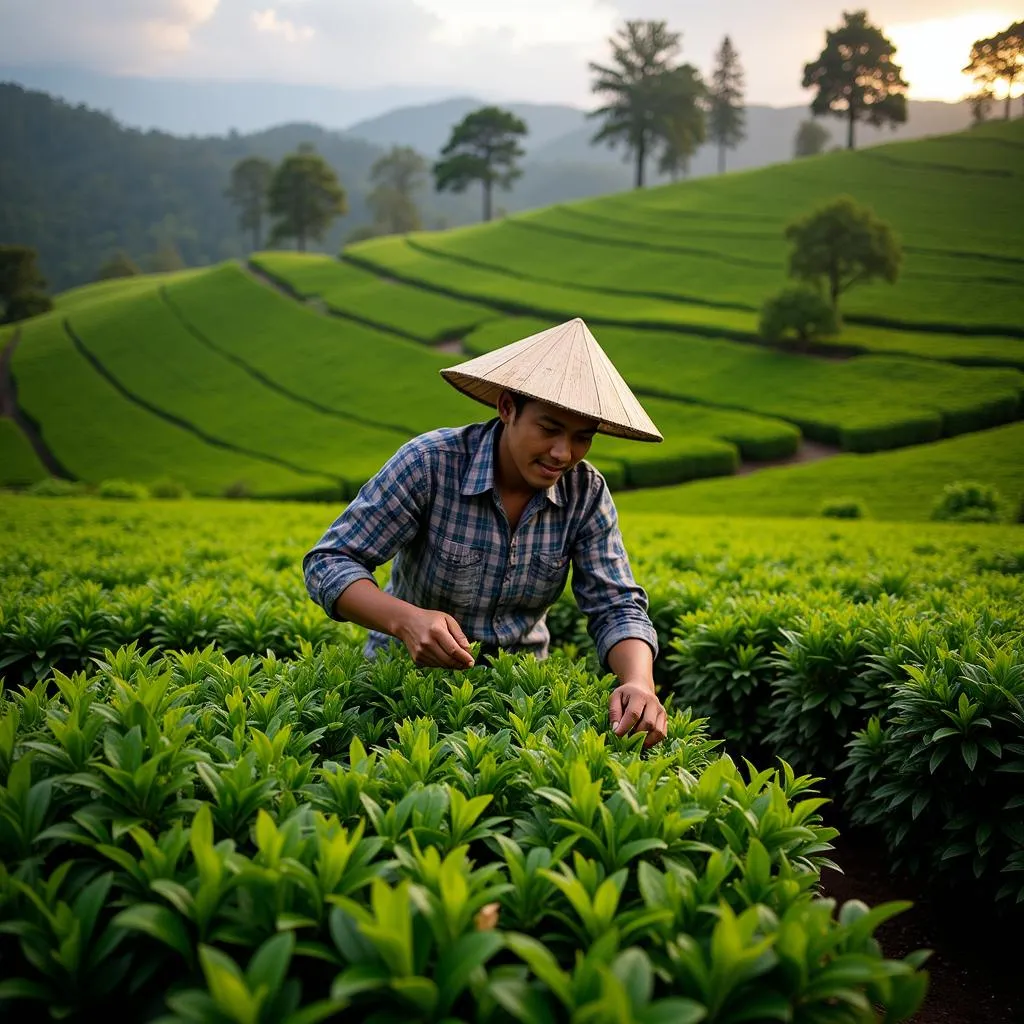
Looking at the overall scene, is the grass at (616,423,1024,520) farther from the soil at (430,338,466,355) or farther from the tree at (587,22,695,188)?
the tree at (587,22,695,188)

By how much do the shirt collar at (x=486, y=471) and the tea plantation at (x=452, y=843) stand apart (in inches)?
25.5

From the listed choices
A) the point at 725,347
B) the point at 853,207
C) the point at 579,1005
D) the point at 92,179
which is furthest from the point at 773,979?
the point at 92,179

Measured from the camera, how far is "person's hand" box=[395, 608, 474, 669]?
7.82 feet

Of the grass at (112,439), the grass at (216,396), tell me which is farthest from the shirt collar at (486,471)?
the grass at (112,439)

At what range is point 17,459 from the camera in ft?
92.7

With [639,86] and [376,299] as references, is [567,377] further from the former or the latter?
[639,86]

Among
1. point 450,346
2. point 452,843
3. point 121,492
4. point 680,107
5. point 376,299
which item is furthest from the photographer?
point 680,107

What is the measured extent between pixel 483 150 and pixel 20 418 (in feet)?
144

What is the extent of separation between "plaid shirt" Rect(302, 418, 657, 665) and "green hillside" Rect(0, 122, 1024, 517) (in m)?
17.7

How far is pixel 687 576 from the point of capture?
5.65 m

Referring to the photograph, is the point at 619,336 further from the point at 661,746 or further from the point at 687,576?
the point at 661,746

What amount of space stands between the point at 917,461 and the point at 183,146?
142407 mm

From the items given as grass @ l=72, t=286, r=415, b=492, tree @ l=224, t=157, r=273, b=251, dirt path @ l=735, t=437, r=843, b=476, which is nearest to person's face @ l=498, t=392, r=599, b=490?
grass @ l=72, t=286, r=415, b=492

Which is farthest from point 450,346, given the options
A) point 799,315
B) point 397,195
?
point 397,195
